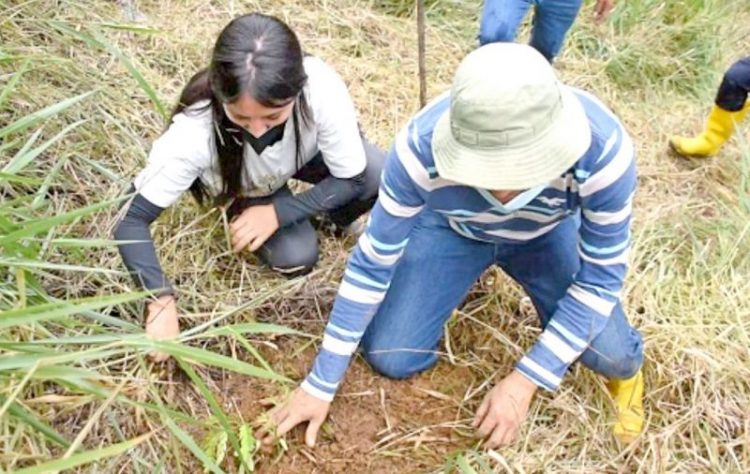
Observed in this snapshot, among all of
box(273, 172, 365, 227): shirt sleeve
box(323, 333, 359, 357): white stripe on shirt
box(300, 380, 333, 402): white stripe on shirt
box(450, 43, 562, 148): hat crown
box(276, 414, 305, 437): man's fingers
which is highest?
box(450, 43, 562, 148): hat crown

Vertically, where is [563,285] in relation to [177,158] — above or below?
below

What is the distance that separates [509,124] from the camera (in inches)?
52.4

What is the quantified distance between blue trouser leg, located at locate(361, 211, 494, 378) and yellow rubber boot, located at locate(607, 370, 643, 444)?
13.8 inches

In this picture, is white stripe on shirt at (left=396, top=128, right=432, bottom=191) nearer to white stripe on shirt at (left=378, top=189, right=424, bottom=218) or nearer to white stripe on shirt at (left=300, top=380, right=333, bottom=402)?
white stripe on shirt at (left=378, top=189, right=424, bottom=218)

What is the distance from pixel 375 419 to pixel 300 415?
18cm

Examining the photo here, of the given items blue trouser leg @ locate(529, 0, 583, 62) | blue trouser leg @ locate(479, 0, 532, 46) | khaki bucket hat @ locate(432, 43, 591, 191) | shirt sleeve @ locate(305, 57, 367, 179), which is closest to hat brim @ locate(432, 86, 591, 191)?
khaki bucket hat @ locate(432, 43, 591, 191)

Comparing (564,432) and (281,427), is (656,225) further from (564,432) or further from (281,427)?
(281,427)

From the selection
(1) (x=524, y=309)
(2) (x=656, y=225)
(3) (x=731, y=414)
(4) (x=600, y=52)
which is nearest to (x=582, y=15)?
(4) (x=600, y=52)

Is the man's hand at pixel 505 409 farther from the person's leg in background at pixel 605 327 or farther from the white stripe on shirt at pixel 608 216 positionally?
the white stripe on shirt at pixel 608 216

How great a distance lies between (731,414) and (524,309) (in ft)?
1.50

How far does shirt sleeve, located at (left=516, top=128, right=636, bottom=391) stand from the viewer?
5.14 feet

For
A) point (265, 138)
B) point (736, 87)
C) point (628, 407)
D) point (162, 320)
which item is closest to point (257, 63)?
point (265, 138)

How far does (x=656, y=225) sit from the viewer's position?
94.4 inches

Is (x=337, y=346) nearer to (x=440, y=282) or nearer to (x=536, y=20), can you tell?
(x=440, y=282)
